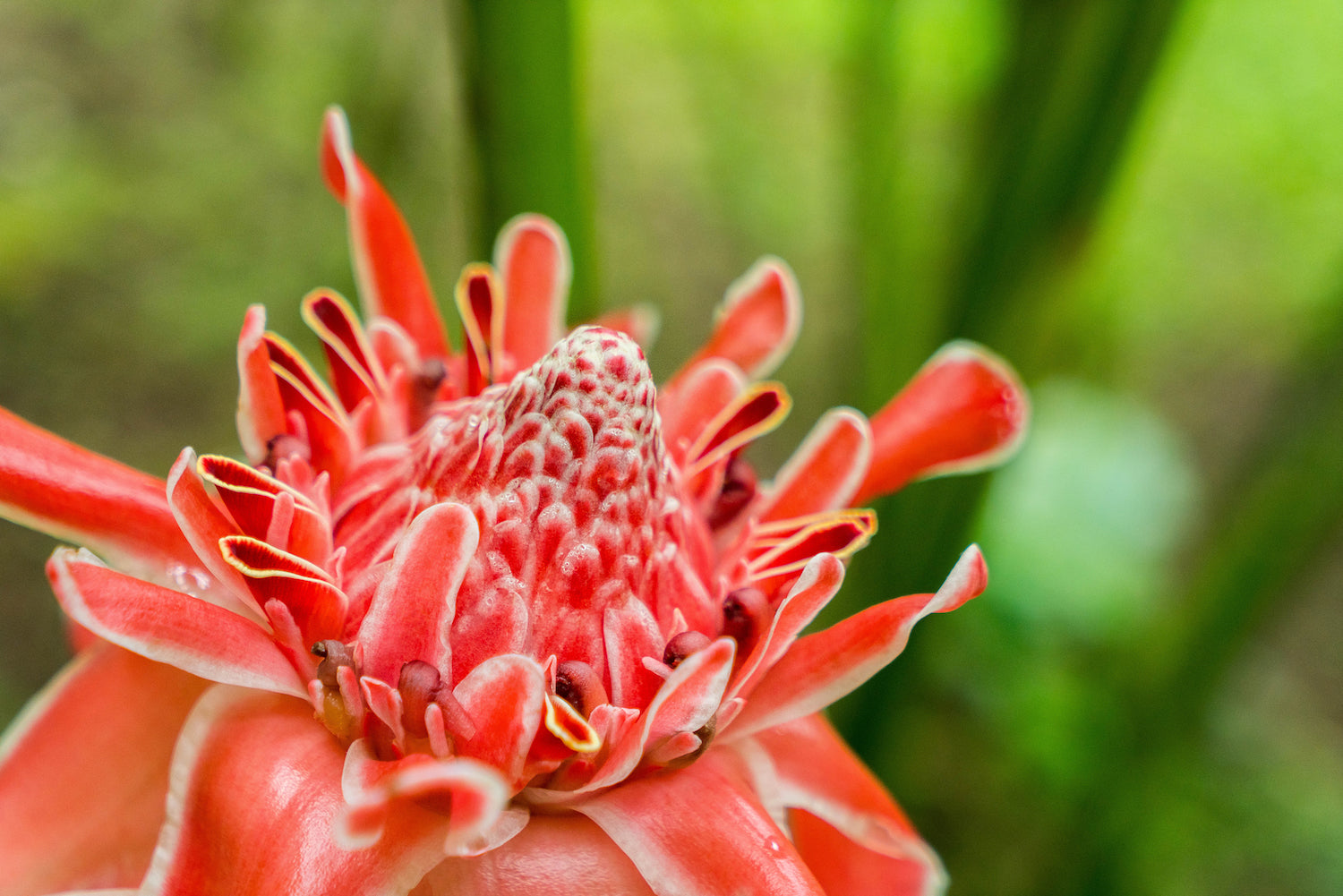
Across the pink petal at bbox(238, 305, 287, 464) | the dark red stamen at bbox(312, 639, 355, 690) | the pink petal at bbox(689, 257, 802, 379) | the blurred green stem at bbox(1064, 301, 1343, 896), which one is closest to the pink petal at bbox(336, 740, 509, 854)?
the dark red stamen at bbox(312, 639, 355, 690)

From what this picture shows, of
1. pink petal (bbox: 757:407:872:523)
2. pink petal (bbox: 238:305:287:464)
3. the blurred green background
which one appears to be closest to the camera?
pink petal (bbox: 238:305:287:464)

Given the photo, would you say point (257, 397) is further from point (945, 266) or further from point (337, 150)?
point (945, 266)

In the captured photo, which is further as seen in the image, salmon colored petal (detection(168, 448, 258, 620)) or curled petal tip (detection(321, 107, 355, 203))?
curled petal tip (detection(321, 107, 355, 203))

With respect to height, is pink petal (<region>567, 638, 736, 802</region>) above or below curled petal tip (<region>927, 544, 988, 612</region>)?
below

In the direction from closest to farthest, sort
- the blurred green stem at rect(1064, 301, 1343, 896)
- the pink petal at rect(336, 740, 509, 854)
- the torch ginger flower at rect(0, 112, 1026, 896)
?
the pink petal at rect(336, 740, 509, 854) → the torch ginger flower at rect(0, 112, 1026, 896) → the blurred green stem at rect(1064, 301, 1343, 896)

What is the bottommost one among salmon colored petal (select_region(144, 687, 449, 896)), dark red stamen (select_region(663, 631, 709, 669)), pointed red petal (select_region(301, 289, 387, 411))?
salmon colored petal (select_region(144, 687, 449, 896))

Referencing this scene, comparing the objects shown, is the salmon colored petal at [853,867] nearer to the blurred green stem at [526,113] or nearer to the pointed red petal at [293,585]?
the pointed red petal at [293,585]

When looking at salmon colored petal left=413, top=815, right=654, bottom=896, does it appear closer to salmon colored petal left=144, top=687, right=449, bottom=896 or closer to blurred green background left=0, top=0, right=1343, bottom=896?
salmon colored petal left=144, top=687, right=449, bottom=896

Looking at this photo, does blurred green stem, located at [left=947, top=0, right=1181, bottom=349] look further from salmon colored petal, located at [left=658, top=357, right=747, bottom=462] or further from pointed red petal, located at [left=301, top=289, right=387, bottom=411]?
pointed red petal, located at [left=301, top=289, right=387, bottom=411]
